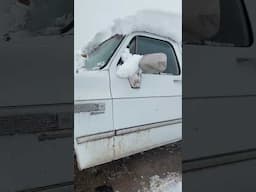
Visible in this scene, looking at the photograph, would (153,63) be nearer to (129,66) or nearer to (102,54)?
(129,66)

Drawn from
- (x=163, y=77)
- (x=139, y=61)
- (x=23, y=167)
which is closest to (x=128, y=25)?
(x=139, y=61)

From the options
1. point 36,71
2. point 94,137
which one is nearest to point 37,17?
point 36,71

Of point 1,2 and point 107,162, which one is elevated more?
point 1,2

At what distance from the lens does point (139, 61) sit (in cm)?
156

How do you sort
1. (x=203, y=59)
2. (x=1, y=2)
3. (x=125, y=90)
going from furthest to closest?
1. (x=125, y=90)
2. (x=203, y=59)
3. (x=1, y=2)

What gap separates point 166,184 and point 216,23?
58 cm

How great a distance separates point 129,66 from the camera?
5.19ft

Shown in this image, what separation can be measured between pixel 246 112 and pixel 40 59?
34.9 inches

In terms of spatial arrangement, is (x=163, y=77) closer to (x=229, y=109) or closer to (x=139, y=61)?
(x=139, y=61)

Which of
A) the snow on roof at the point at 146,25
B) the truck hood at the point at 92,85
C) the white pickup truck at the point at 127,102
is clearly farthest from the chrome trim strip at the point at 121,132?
the snow on roof at the point at 146,25

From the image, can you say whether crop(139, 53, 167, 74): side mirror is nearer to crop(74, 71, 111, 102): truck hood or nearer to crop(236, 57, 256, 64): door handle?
crop(74, 71, 111, 102): truck hood

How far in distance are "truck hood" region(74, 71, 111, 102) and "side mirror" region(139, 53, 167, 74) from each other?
0.42 ft

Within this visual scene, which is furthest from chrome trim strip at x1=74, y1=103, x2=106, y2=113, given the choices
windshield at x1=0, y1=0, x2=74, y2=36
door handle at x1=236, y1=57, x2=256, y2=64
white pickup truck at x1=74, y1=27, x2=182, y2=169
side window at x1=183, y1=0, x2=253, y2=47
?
door handle at x1=236, y1=57, x2=256, y2=64

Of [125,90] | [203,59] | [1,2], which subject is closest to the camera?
[1,2]
